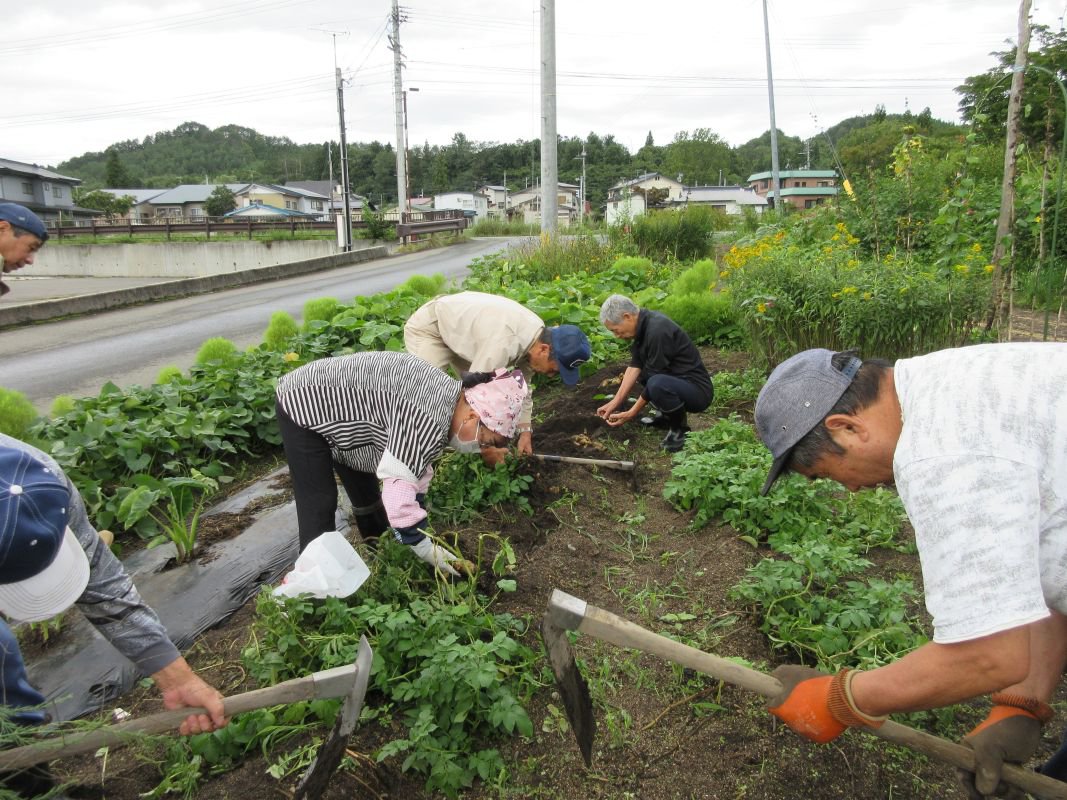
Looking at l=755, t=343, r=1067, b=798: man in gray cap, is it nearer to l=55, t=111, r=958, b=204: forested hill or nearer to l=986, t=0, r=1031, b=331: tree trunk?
l=986, t=0, r=1031, b=331: tree trunk

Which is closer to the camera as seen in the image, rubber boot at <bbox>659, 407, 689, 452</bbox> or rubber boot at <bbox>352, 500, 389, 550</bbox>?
rubber boot at <bbox>352, 500, 389, 550</bbox>

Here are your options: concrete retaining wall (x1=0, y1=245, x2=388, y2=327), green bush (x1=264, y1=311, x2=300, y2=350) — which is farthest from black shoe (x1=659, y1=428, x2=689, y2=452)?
concrete retaining wall (x1=0, y1=245, x2=388, y2=327)

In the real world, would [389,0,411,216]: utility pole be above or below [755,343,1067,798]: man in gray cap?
above

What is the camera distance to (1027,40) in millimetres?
3885

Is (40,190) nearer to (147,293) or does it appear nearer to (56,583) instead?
(147,293)

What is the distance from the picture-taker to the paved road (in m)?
7.09

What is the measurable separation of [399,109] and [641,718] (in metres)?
26.9

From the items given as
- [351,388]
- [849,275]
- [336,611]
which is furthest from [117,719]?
A: [849,275]

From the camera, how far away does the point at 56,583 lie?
149cm

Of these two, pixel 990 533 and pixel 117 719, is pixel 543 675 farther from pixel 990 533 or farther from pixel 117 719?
pixel 990 533

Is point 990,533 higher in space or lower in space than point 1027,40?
lower

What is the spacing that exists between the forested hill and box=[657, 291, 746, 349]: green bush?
6217 cm

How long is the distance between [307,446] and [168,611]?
1147mm

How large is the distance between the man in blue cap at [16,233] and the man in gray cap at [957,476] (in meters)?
3.46
